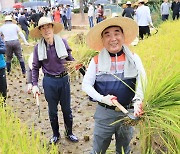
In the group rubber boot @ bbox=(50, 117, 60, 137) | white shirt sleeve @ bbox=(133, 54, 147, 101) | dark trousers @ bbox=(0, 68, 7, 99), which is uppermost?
white shirt sleeve @ bbox=(133, 54, 147, 101)

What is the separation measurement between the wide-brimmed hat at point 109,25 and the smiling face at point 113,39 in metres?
0.04

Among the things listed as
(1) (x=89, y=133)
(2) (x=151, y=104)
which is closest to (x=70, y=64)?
(1) (x=89, y=133)

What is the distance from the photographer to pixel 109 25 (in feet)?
8.12

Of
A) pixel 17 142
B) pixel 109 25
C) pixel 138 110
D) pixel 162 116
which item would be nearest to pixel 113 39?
pixel 109 25

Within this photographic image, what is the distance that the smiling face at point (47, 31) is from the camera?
11.3 ft

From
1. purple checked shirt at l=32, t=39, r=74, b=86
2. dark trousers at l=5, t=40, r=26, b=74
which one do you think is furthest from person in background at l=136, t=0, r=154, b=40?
purple checked shirt at l=32, t=39, r=74, b=86

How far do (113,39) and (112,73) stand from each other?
0.24 metres

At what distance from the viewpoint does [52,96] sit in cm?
364

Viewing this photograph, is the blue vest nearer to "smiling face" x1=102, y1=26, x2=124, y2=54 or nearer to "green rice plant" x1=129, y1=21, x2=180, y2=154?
"smiling face" x1=102, y1=26, x2=124, y2=54

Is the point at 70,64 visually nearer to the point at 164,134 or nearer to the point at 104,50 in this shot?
the point at 104,50

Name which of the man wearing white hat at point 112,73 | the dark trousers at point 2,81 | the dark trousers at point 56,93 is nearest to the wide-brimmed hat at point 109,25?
the man wearing white hat at point 112,73

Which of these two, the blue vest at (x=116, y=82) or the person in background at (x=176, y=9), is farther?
the person in background at (x=176, y=9)

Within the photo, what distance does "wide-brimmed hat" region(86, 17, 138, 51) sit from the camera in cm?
246

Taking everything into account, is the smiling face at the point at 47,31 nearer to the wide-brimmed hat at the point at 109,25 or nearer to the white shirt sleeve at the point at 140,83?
the wide-brimmed hat at the point at 109,25
